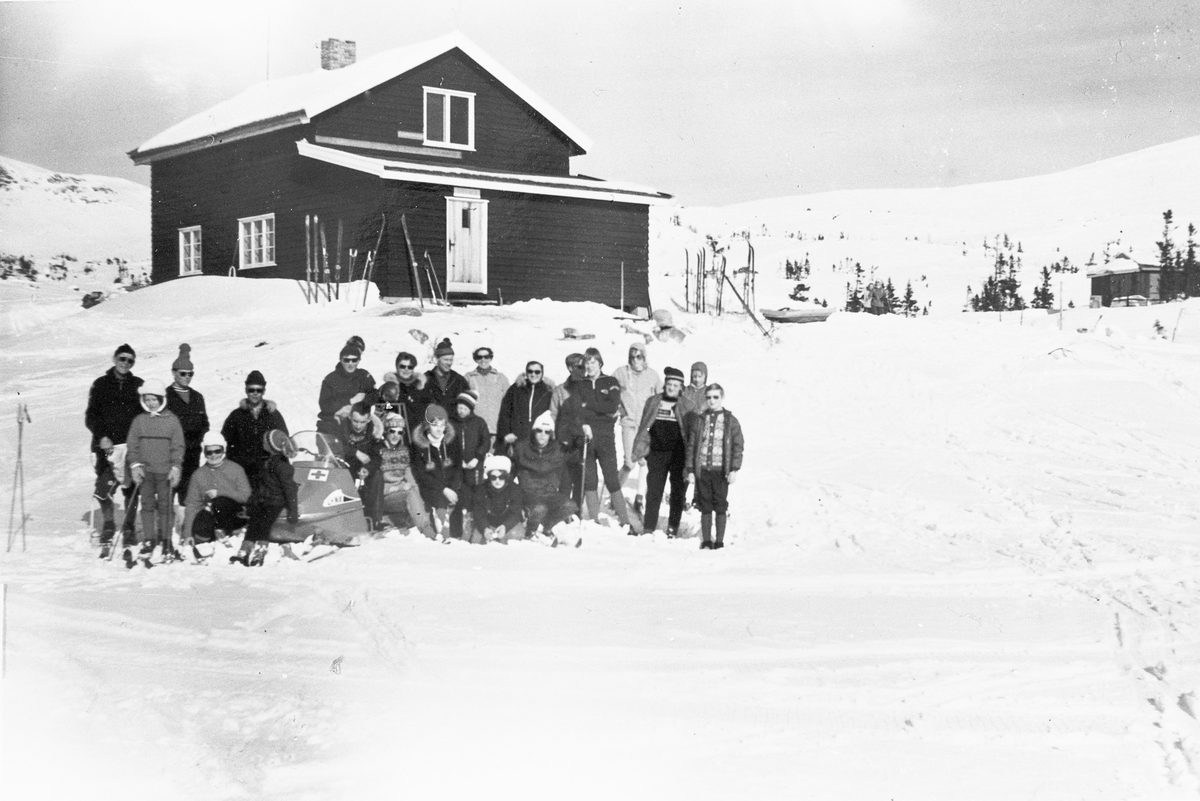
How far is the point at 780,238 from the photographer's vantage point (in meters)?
35.8

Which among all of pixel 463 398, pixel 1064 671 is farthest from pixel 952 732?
pixel 463 398

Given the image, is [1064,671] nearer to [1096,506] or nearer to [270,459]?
[1096,506]

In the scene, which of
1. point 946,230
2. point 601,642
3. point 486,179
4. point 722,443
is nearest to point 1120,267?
point 486,179

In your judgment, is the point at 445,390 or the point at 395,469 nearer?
the point at 395,469

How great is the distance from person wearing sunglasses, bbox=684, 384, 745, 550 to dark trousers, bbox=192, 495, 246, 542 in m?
2.87

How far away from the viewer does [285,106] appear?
963 cm

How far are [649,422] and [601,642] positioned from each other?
253 centimetres

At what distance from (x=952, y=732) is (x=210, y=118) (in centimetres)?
621

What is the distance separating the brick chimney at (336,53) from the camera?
272 inches

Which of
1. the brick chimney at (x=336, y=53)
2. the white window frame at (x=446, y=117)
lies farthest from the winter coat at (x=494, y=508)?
the white window frame at (x=446, y=117)

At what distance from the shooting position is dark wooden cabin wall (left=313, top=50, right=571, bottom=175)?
13523 millimetres

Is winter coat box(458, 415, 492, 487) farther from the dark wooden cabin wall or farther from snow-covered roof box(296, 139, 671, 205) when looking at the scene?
the dark wooden cabin wall

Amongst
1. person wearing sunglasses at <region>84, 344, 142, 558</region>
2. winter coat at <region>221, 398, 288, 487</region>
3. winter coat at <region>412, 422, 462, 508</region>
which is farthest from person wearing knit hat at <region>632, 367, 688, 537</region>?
person wearing sunglasses at <region>84, 344, 142, 558</region>

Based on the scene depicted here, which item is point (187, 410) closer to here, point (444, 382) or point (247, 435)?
point (247, 435)
